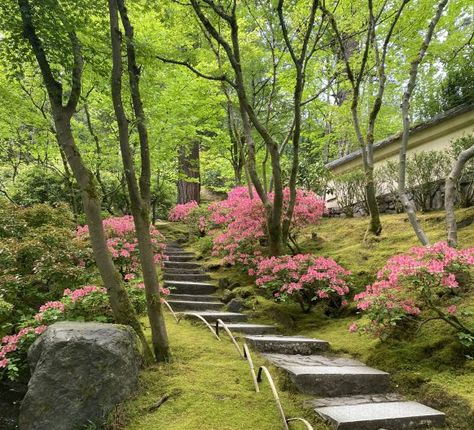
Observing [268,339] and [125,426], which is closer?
[125,426]

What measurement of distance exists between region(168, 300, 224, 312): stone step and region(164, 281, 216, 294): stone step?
0.87 metres

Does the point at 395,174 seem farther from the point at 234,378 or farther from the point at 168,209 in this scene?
the point at 168,209

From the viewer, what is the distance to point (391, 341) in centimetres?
503

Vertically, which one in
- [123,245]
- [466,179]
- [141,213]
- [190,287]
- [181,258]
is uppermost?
[466,179]

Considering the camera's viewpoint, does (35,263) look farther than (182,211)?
No

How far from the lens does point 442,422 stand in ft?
11.8

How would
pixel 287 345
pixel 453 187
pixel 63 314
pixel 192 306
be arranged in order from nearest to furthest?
1. pixel 63 314
2. pixel 453 187
3. pixel 287 345
4. pixel 192 306

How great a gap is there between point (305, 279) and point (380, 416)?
282 cm

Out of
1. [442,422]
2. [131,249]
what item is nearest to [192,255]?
[131,249]

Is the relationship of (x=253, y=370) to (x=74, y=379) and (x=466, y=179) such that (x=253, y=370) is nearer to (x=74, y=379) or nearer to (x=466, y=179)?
(x=74, y=379)

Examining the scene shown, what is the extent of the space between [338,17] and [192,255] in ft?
25.2

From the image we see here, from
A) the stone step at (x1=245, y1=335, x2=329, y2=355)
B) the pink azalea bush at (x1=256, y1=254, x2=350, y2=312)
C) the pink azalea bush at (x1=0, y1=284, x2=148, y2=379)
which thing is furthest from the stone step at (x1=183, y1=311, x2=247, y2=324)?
the pink azalea bush at (x1=0, y1=284, x2=148, y2=379)

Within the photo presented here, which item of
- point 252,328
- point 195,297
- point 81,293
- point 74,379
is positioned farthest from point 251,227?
point 74,379

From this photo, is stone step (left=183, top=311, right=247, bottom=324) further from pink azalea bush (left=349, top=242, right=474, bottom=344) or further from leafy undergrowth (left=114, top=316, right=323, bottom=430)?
pink azalea bush (left=349, top=242, right=474, bottom=344)
